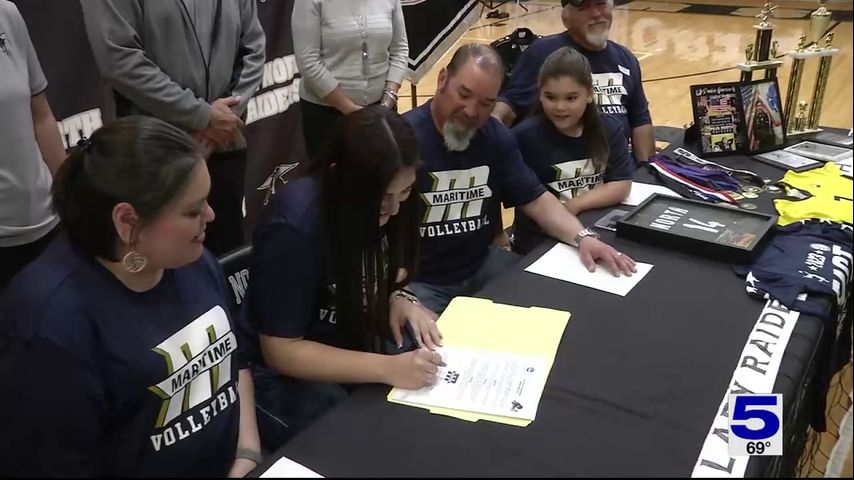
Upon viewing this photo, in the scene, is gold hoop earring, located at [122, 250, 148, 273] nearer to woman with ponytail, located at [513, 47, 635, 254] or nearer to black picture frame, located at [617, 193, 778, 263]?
black picture frame, located at [617, 193, 778, 263]

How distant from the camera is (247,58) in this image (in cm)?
203

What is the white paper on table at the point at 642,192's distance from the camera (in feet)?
6.34

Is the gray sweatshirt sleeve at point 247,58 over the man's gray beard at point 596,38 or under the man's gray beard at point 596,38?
over

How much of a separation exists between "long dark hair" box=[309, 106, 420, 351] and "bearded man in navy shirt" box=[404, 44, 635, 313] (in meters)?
0.52

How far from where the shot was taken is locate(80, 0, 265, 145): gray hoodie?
1.74 m

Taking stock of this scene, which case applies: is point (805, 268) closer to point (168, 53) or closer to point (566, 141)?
point (566, 141)

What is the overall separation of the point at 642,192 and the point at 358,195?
3.47 ft

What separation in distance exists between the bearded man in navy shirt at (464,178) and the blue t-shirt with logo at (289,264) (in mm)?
619

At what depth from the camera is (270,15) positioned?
2820 millimetres

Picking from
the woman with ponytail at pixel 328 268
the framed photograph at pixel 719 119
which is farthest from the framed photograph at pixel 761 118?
the woman with ponytail at pixel 328 268

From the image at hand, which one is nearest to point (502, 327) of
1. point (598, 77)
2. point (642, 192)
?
point (642, 192)

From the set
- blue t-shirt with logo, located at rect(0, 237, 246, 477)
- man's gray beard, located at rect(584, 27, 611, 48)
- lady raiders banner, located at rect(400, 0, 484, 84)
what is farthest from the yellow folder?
lady raiders banner, located at rect(400, 0, 484, 84)

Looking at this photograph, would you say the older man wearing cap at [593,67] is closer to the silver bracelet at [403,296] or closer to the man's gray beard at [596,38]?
the man's gray beard at [596,38]

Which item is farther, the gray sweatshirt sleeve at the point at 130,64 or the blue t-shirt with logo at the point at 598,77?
the blue t-shirt with logo at the point at 598,77
